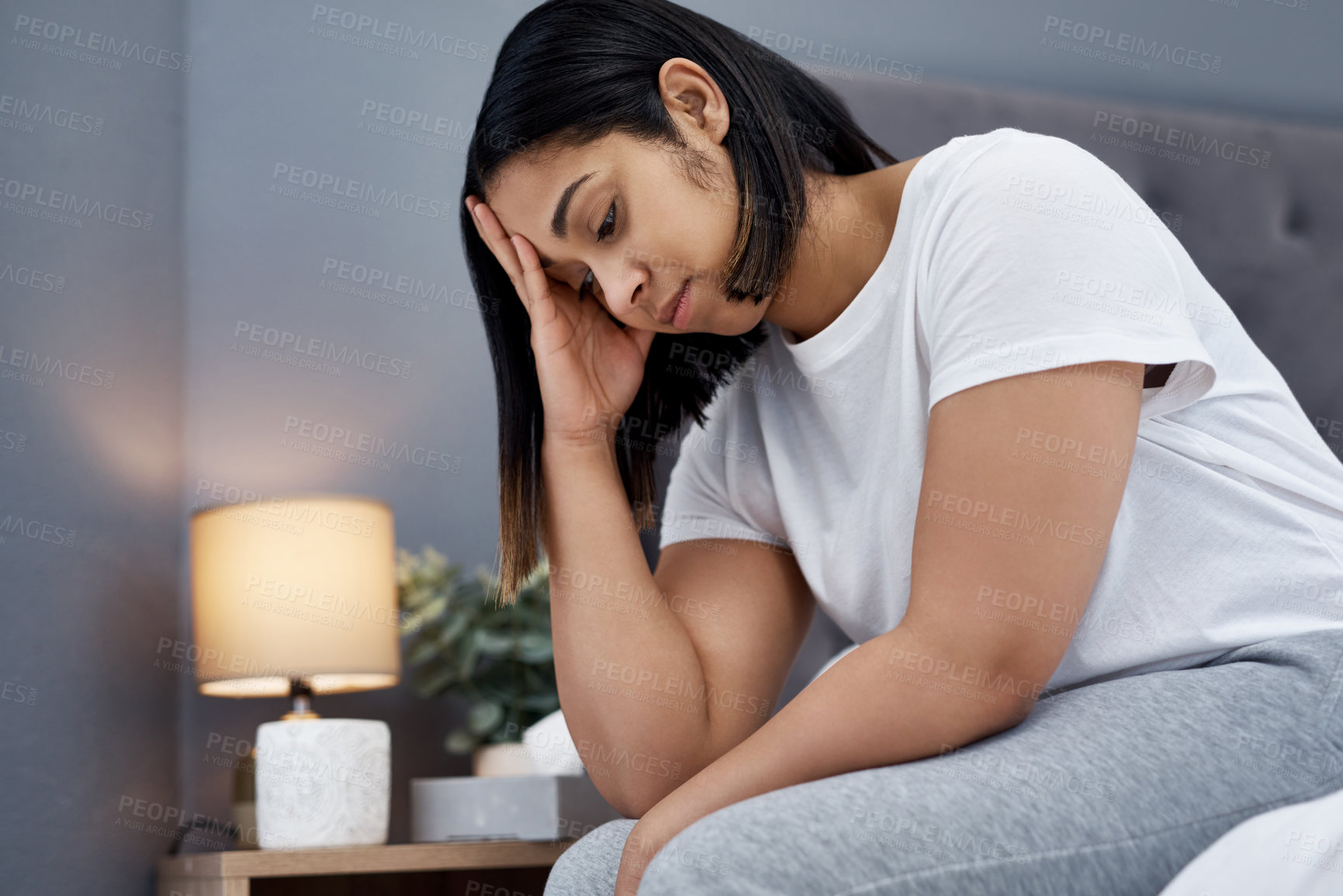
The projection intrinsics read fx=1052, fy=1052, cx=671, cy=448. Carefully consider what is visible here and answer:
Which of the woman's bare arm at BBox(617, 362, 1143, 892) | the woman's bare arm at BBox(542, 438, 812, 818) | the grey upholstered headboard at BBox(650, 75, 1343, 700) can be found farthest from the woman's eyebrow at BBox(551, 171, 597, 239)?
the grey upholstered headboard at BBox(650, 75, 1343, 700)

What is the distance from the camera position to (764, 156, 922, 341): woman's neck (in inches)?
38.3

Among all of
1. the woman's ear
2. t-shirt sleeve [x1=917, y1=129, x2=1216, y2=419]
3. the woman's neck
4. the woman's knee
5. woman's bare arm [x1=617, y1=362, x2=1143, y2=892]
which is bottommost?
the woman's knee

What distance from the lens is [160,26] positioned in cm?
184

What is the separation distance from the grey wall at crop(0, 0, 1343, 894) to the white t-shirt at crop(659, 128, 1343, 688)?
864mm

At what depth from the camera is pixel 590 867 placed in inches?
32.3

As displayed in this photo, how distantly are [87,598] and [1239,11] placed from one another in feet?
7.52

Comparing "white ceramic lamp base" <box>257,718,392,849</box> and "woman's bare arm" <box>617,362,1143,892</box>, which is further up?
"woman's bare arm" <box>617,362,1143,892</box>

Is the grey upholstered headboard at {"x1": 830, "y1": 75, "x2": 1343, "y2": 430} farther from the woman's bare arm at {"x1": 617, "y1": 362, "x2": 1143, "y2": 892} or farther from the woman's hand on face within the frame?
the woman's bare arm at {"x1": 617, "y1": 362, "x2": 1143, "y2": 892}

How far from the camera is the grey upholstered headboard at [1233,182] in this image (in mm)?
1768

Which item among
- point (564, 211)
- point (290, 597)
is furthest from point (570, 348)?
point (290, 597)

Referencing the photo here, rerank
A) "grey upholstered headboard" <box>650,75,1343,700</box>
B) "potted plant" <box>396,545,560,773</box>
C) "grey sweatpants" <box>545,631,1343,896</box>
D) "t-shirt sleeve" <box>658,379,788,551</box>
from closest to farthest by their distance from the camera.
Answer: "grey sweatpants" <box>545,631,1343,896</box>
"t-shirt sleeve" <box>658,379,788,551</box>
"potted plant" <box>396,545,560,773</box>
"grey upholstered headboard" <box>650,75,1343,700</box>

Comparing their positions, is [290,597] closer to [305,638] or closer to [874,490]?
[305,638]

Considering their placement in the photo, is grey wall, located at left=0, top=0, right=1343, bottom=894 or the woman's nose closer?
the woman's nose

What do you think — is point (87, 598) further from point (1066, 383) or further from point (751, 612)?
point (1066, 383)
